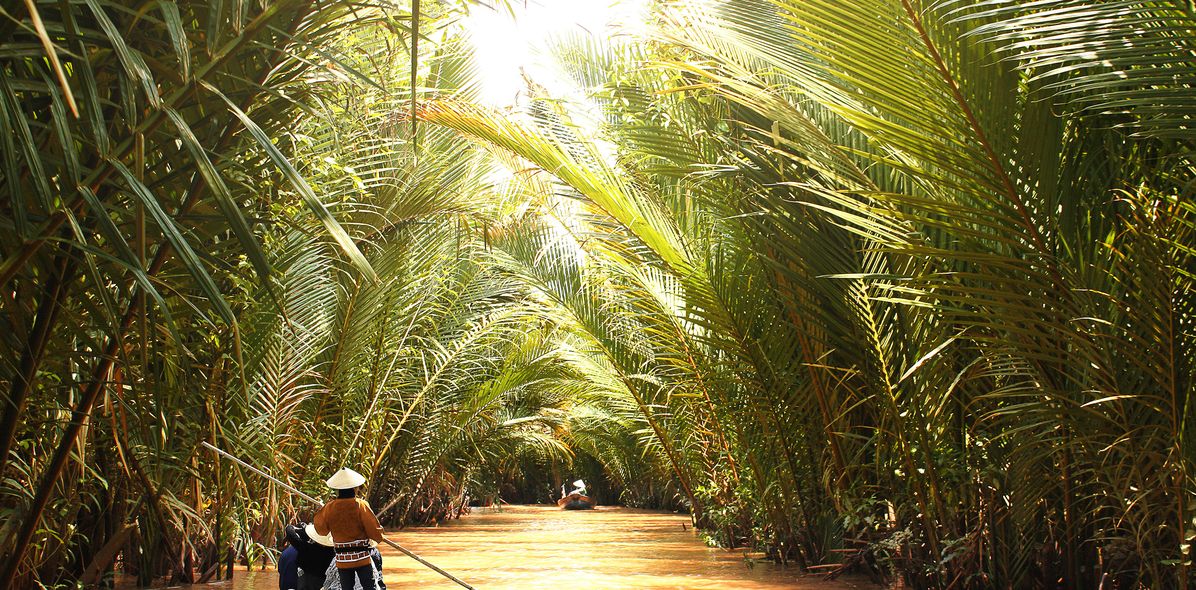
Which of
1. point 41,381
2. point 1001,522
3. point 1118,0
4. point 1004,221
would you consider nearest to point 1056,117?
point 1004,221

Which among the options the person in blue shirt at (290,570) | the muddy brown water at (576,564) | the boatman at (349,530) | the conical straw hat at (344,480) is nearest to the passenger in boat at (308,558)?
the person in blue shirt at (290,570)

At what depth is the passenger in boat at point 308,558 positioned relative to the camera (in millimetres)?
6785

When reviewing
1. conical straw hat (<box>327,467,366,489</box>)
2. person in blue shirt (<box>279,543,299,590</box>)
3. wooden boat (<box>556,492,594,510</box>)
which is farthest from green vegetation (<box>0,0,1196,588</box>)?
wooden boat (<box>556,492,594,510</box>)

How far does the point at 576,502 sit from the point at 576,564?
18.1 metres

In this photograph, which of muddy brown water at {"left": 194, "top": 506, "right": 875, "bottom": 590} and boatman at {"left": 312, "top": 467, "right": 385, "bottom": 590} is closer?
boatman at {"left": 312, "top": 467, "right": 385, "bottom": 590}

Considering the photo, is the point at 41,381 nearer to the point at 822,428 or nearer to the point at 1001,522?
the point at 1001,522

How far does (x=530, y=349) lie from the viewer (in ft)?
48.9

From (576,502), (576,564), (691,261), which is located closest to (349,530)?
→ (691,261)

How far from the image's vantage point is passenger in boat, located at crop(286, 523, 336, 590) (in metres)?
6.79

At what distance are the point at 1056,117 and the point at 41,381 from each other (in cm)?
402

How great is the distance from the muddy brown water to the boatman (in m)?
2.02

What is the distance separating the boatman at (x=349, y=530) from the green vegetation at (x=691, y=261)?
2.67ft

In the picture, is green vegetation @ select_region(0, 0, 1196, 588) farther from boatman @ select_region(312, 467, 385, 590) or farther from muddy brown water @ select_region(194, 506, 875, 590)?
boatman @ select_region(312, 467, 385, 590)

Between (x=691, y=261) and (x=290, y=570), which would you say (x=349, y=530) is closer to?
(x=290, y=570)
